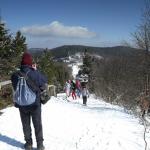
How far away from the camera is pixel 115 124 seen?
12.4 m

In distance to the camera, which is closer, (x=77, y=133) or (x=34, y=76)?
(x=34, y=76)

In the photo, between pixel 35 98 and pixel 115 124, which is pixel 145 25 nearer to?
pixel 115 124

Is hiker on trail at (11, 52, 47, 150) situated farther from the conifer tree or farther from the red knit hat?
the conifer tree

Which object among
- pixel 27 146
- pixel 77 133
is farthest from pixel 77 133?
pixel 27 146

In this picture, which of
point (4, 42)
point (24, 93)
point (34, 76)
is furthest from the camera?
point (4, 42)

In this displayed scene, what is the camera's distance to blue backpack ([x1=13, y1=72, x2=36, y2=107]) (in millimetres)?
8148

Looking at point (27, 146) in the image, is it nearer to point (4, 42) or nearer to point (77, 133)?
point (77, 133)

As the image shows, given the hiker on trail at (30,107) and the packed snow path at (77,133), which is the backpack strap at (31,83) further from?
the packed snow path at (77,133)

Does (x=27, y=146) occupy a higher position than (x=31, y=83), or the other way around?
(x=31, y=83)

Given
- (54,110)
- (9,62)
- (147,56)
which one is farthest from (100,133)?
(9,62)

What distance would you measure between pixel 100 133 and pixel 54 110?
15.5ft

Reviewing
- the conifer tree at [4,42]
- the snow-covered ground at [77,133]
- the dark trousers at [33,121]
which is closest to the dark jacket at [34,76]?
the dark trousers at [33,121]

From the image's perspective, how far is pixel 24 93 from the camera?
8172mm

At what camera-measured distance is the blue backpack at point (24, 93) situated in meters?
8.15
